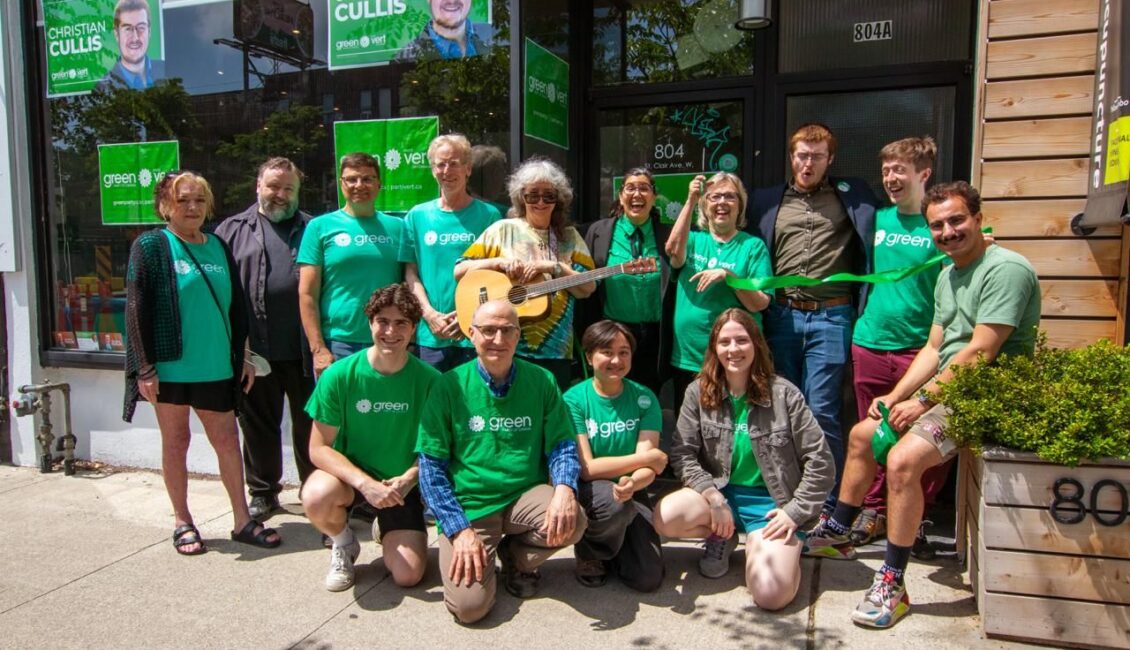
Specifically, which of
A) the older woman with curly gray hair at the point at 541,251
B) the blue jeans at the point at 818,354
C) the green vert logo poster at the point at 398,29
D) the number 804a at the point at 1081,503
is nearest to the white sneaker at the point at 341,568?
the older woman with curly gray hair at the point at 541,251

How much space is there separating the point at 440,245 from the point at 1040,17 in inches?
121

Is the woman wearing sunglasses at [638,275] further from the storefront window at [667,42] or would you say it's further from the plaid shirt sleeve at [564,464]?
the storefront window at [667,42]

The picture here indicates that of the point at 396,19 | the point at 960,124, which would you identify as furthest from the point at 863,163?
the point at 396,19

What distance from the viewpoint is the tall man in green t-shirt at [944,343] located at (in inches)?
121

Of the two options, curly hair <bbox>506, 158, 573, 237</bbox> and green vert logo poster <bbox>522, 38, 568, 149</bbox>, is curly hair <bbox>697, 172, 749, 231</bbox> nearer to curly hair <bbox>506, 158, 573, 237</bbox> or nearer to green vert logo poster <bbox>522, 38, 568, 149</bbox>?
curly hair <bbox>506, 158, 573, 237</bbox>

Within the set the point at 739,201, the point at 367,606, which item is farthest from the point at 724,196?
the point at 367,606

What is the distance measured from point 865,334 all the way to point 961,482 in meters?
0.79

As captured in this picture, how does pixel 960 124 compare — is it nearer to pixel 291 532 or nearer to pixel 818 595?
pixel 818 595

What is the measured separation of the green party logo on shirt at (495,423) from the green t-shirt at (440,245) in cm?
77

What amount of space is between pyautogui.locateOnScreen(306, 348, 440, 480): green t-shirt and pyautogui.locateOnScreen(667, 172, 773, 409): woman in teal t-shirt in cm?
132

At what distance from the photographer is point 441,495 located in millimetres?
3254

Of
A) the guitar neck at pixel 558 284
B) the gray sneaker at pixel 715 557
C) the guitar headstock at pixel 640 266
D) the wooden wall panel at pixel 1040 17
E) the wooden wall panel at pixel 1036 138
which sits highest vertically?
the wooden wall panel at pixel 1040 17

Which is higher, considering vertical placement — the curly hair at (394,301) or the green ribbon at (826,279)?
the green ribbon at (826,279)

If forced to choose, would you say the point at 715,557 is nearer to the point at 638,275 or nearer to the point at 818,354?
the point at 818,354
